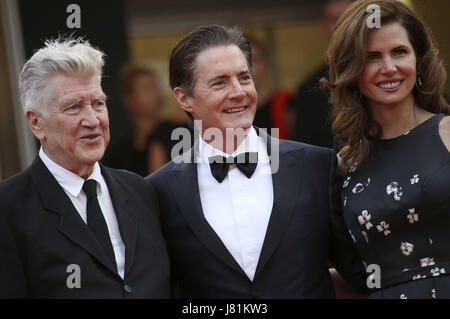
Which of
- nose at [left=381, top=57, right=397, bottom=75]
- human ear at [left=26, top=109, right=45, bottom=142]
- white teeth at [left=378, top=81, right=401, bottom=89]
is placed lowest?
human ear at [left=26, top=109, right=45, bottom=142]

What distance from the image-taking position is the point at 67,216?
272 cm

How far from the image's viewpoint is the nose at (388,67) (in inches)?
117

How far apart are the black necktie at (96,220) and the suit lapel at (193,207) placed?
15.1 inches

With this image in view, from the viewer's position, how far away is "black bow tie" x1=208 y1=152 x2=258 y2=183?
3.11 metres

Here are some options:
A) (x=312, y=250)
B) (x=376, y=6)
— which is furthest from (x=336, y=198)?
(x=376, y=6)

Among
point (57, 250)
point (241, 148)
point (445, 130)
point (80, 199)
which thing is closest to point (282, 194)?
point (241, 148)

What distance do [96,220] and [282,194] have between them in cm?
74

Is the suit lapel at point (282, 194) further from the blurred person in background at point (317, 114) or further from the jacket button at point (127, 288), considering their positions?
the blurred person in background at point (317, 114)

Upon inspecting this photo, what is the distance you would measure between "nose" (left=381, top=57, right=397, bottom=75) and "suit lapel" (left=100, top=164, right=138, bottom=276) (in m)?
1.11

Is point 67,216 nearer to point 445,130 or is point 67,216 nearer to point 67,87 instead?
point 67,87

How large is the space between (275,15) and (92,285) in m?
4.56

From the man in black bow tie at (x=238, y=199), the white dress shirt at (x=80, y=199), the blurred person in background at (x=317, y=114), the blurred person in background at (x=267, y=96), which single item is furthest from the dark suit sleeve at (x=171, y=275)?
the blurred person in background at (x=267, y=96)

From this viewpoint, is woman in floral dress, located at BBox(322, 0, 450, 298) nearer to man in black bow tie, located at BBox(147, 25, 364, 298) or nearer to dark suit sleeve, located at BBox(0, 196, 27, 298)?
man in black bow tie, located at BBox(147, 25, 364, 298)

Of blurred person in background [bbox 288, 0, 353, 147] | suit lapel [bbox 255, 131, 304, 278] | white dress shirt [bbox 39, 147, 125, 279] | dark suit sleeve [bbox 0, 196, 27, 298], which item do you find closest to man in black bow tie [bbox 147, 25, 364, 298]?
suit lapel [bbox 255, 131, 304, 278]
